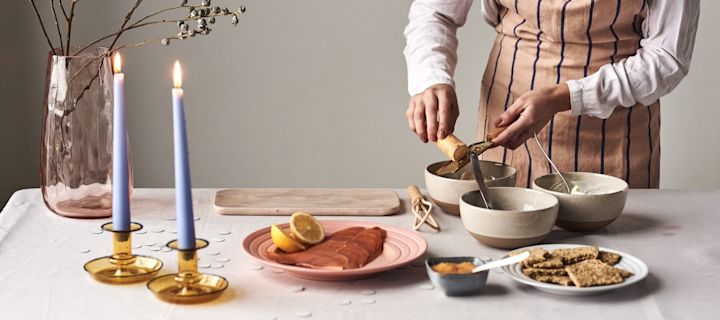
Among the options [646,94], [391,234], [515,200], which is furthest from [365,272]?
[646,94]

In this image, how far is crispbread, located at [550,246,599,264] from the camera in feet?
4.30

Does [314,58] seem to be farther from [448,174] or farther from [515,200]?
[515,200]

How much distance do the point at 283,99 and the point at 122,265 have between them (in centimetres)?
206

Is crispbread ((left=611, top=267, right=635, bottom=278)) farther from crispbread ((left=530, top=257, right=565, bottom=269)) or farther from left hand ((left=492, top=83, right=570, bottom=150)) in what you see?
left hand ((left=492, top=83, right=570, bottom=150))

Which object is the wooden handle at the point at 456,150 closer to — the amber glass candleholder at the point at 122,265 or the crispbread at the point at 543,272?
the crispbread at the point at 543,272

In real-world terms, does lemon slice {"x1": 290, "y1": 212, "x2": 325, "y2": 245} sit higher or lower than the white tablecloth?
higher

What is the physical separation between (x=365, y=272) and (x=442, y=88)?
70cm

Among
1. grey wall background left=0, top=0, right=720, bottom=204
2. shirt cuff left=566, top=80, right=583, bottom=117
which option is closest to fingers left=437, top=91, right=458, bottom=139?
shirt cuff left=566, top=80, right=583, bottom=117

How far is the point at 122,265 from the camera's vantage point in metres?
1.31

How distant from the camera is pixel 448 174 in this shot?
68.2 inches

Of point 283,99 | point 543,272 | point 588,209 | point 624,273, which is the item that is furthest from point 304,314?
point 283,99

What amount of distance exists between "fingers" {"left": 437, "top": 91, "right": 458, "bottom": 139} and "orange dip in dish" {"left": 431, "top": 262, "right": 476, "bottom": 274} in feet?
1.53

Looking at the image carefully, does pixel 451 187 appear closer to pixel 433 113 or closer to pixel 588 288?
pixel 433 113

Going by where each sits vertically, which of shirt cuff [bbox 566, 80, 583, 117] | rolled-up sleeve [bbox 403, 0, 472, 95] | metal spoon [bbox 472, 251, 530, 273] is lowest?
metal spoon [bbox 472, 251, 530, 273]
